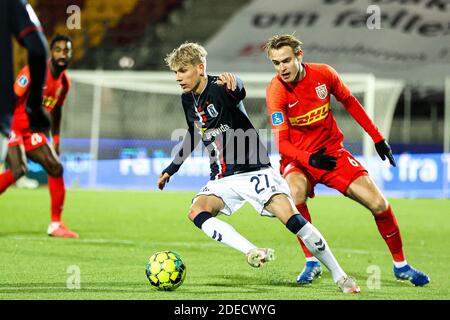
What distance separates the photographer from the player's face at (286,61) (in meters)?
6.51

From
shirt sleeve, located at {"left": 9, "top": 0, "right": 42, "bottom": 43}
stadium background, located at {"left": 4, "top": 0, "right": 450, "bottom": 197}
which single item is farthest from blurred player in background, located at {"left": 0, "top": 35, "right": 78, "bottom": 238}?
stadium background, located at {"left": 4, "top": 0, "right": 450, "bottom": 197}

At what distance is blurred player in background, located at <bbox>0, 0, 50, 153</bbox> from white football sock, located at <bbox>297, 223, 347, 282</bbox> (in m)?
2.25

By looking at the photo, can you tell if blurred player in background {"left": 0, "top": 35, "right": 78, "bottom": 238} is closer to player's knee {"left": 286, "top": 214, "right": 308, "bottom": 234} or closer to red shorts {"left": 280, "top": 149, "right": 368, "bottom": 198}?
red shorts {"left": 280, "top": 149, "right": 368, "bottom": 198}

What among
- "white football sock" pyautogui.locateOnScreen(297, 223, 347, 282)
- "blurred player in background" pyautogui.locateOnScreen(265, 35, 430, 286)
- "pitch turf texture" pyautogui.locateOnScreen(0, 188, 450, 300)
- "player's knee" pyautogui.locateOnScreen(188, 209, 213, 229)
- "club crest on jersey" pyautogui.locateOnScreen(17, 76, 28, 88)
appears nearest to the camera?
"white football sock" pyautogui.locateOnScreen(297, 223, 347, 282)

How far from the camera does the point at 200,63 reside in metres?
6.42

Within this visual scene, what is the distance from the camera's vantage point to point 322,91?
682 centimetres

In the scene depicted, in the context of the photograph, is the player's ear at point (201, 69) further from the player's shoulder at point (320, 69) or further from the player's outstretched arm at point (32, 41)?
the player's outstretched arm at point (32, 41)

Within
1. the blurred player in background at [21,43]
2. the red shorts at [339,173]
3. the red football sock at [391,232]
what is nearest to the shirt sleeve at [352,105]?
the red shorts at [339,173]

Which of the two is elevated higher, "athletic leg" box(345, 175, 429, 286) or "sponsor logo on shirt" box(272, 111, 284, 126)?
"sponsor logo on shirt" box(272, 111, 284, 126)

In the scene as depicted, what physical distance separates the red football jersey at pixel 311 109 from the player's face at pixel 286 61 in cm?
16

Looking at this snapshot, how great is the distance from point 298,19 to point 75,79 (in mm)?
6607

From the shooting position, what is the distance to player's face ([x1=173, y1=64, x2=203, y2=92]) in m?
6.38

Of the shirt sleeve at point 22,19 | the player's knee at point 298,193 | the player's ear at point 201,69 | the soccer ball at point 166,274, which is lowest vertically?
the soccer ball at point 166,274
